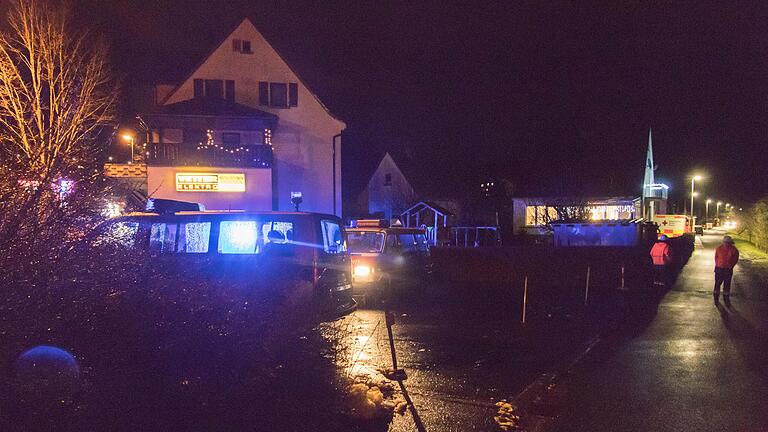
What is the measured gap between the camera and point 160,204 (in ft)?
28.1

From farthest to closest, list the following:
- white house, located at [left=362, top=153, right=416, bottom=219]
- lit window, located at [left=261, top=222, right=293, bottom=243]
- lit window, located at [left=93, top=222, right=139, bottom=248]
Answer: white house, located at [left=362, top=153, right=416, bottom=219] → lit window, located at [left=261, top=222, right=293, bottom=243] → lit window, located at [left=93, top=222, right=139, bottom=248]

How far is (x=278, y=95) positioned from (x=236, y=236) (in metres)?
21.4

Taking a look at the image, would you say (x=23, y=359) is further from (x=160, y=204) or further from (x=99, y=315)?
(x=160, y=204)

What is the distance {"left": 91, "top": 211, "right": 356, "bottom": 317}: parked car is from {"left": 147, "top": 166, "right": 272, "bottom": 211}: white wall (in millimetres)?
17488

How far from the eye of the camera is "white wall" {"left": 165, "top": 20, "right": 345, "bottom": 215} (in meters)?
27.1

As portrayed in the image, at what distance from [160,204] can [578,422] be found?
6.64m

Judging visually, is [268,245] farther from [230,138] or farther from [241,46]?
[241,46]

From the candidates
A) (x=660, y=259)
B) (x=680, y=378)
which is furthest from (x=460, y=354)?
(x=660, y=259)

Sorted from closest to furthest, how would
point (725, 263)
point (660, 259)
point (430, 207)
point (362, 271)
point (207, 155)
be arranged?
point (362, 271) → point (725, 263) → point (660, 259) → point (207, 155) → point (430, 207)

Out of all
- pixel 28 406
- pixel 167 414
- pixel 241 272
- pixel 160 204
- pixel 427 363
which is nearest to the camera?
pixel 28 406

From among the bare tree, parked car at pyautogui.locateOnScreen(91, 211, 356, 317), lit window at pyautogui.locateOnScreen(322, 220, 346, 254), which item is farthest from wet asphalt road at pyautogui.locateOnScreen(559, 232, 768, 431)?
the bare tree

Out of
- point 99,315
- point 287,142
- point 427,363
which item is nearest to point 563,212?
point 287,142

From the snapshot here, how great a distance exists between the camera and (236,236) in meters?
7.83

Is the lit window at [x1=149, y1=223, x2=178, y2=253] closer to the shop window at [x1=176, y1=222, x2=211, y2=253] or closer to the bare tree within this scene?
the shop window at [x1=176, y1=222, x2=211, y2=253]
